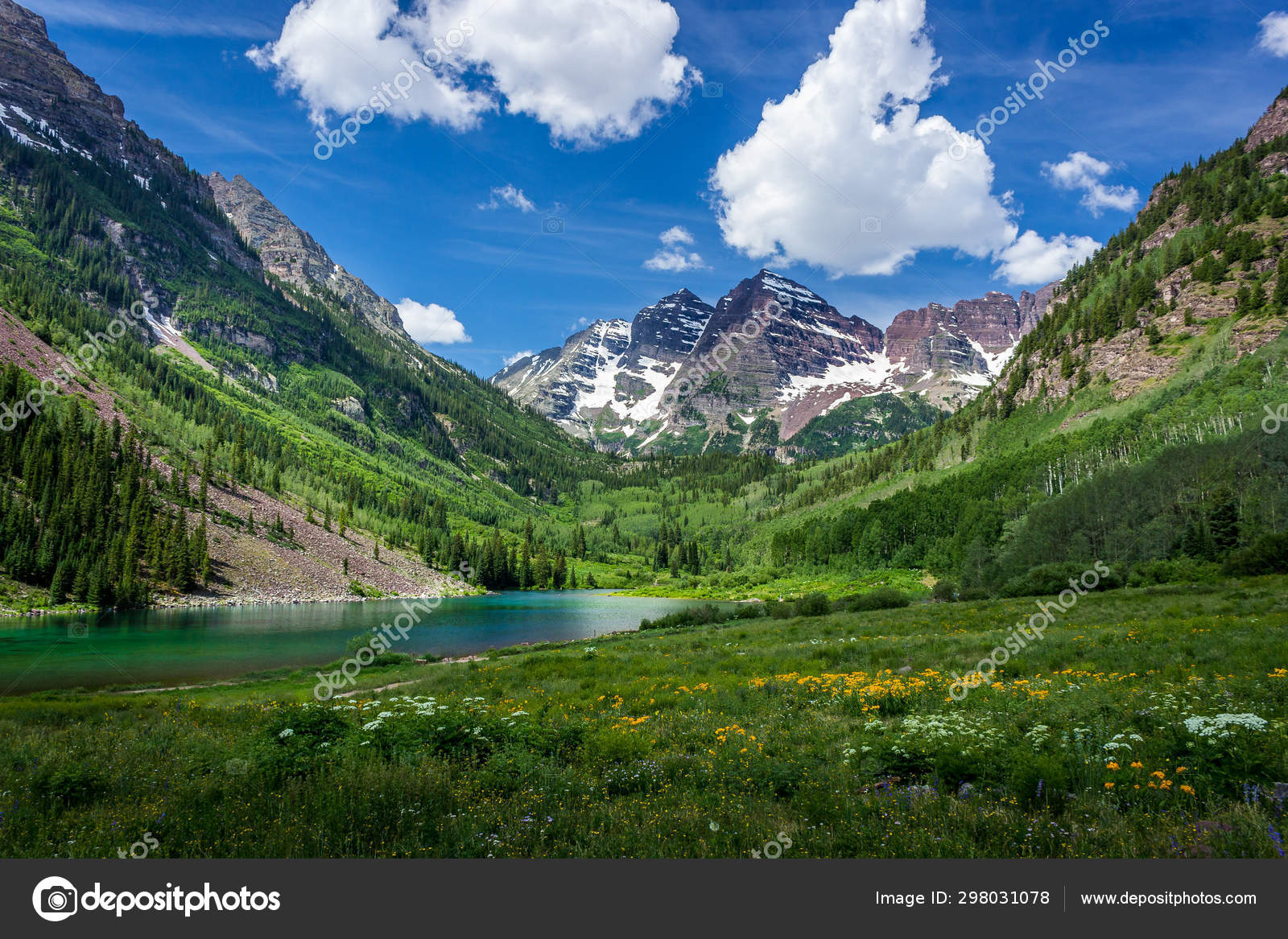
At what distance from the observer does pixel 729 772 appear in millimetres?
9195

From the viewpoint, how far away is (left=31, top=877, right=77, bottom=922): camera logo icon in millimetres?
4934

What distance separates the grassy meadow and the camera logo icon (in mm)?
1244

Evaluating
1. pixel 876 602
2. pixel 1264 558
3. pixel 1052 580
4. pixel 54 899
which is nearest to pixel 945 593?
pixel 876 602

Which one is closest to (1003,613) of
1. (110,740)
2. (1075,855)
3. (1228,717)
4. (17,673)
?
(1228,717)

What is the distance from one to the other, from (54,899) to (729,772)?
7.92 m

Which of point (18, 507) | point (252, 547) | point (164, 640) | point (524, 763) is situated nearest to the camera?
point (524, 763)

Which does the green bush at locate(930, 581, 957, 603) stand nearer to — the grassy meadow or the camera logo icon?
the grassy meadow

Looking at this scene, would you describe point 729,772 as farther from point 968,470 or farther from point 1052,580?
point 968,470

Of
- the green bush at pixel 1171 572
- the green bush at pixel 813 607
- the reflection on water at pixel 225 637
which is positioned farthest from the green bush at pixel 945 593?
the reflection on water at pixel 225 637

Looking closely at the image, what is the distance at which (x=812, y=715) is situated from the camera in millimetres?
13273

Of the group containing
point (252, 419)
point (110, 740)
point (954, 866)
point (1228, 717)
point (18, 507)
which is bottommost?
point (110, 740)

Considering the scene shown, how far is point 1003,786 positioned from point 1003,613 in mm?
32652

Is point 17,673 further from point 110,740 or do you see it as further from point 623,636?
point 623,636

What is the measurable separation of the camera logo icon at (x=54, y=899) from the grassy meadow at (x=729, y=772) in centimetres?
124
